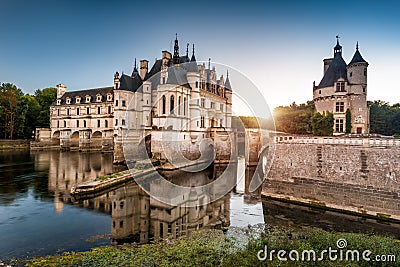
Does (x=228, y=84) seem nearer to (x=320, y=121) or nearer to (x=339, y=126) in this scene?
(x=320, y=121)

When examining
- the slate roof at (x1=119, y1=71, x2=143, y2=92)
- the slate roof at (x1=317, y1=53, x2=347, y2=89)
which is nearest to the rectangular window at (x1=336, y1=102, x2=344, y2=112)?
the slate roof at (x1=317, y1=53, x2=347, y2=89)

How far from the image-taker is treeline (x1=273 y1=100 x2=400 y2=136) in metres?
19.4

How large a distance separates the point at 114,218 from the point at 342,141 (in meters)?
11.5

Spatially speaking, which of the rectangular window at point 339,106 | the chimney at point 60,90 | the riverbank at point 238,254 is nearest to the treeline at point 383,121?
the rectangular window at point 339,106

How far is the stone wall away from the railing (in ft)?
0.33

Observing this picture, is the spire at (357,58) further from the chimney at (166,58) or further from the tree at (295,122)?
the chimney at (166,58)

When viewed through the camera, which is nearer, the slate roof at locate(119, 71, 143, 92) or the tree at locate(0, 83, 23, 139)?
the slate roof at locate(119, 71, 143, 92)

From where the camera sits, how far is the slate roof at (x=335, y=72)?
19438 millimetres

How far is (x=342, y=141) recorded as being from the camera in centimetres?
1207

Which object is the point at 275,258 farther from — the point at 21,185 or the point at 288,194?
the point at 21,185

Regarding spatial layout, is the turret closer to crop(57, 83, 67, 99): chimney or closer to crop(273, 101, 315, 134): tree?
crop(273, 101, 315, 134): tree

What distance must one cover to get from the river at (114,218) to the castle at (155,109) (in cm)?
919

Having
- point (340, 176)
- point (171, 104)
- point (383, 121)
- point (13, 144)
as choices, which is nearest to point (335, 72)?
point (340, 176)

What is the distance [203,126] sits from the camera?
1088 inches
